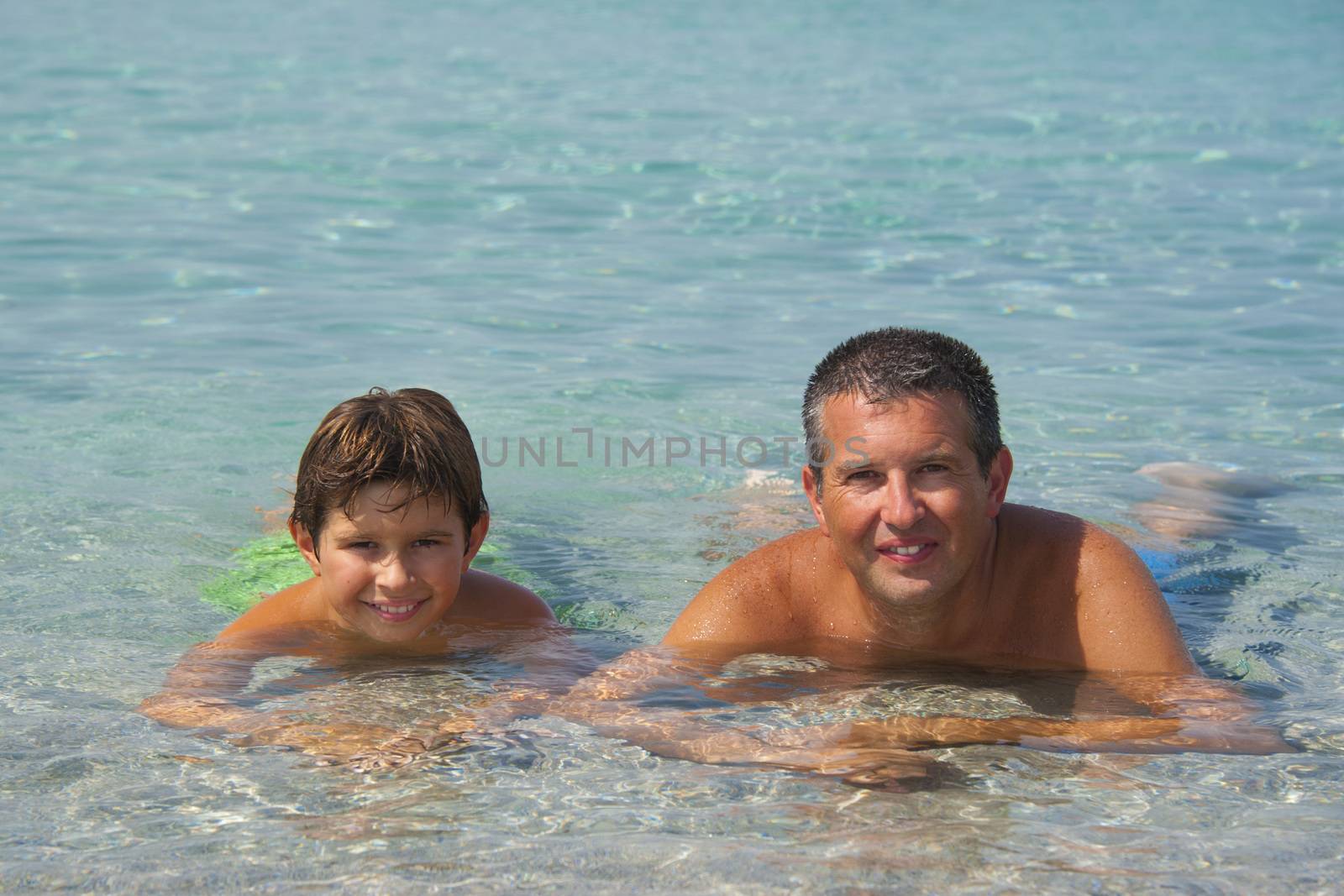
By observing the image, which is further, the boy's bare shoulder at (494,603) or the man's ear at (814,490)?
the boy's bare shoulder at (494,603)

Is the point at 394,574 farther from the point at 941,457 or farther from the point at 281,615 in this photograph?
the point at 941,457

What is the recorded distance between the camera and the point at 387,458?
13.5ft

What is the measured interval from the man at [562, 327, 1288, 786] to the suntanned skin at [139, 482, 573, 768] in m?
0.49

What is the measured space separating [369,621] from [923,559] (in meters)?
1.55

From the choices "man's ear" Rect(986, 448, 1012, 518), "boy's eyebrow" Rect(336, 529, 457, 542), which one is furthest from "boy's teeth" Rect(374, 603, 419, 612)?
"man's ear" Rect(986, 448, 1012, 518)

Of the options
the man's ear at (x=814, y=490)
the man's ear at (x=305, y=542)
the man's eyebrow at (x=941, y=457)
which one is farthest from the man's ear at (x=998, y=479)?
the man's ear at (x=305, y=542)

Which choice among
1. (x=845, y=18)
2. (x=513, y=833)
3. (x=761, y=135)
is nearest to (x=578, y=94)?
(x=761, y=135)

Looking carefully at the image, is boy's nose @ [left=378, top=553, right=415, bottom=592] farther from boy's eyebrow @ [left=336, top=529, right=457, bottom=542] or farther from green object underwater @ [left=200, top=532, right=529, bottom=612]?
green object underwater @ [left=200, top=532, right=529, bottom=612]

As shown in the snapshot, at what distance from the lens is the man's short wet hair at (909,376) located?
3812 millimetres

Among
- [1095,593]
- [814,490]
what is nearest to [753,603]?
Result: [814,490]

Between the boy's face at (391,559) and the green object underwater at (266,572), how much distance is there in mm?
1074

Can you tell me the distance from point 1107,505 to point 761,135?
9288 millimetres

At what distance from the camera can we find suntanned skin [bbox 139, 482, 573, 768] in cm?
384

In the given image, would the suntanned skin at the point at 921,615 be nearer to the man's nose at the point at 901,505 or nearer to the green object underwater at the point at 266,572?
the man's nose at the point at 901,505
